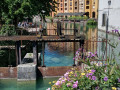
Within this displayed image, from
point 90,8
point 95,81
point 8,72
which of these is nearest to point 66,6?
point 90,8

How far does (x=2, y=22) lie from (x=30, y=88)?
1301cm

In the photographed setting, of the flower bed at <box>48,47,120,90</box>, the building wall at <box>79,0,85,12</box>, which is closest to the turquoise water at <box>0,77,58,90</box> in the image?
the flower bed at <box>48,47,120,90</box>

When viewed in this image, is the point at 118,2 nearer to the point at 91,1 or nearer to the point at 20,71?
the point at 20,71

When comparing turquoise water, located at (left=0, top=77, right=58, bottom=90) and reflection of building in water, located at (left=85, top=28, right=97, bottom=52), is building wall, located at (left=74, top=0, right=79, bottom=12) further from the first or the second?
turquoise water, located at (left=0, top=77, right=58, bottom=90)

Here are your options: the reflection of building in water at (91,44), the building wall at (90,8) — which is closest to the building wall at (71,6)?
the building wall at (90,8)

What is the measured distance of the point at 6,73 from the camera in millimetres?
11305

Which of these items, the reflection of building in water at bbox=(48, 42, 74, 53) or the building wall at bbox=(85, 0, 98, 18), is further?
the building wall at bbox=(85, 0, 98, 18)

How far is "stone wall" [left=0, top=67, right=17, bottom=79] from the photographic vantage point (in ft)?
37.0

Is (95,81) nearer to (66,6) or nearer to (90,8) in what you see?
(90,8)

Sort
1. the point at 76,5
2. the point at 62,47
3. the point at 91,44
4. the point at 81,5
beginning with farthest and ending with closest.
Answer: the point at 76,5, the point at 81,5, the point at 91,44, the point at 62,47

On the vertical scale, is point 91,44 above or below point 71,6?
below

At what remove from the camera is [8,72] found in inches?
445

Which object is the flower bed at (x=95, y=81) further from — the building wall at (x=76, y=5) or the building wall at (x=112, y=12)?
the building wall at (x=76, y=5)

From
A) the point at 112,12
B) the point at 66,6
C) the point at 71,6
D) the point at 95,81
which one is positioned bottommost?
the point at 95,81
